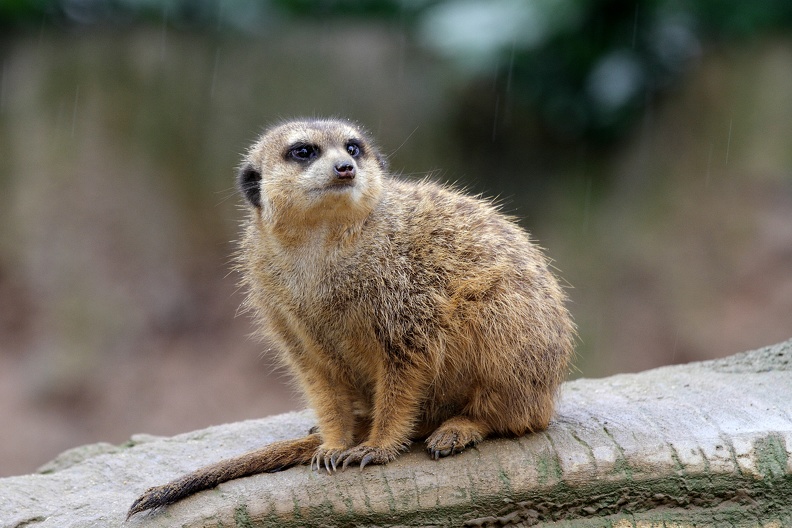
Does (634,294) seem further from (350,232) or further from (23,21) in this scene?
(23,21)

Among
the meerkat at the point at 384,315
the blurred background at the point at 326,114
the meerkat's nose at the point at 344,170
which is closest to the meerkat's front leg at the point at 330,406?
the meerkat at the point at 384,315

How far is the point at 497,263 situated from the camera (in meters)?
3.97

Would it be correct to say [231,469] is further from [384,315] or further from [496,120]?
[496,120]

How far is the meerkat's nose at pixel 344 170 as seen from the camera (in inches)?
148

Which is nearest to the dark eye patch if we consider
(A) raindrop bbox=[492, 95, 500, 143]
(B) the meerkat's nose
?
(B) the meerkat's nose

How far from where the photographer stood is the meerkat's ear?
4242 mm

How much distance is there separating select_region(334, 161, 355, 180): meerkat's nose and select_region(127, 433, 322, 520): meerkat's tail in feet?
3.98

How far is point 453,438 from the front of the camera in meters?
3.78

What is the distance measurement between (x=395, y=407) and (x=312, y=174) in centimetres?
109

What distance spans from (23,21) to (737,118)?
8082mm

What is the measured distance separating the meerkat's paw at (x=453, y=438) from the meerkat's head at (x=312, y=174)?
40.8 inches

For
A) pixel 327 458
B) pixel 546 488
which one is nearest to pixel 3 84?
pixel 327 458

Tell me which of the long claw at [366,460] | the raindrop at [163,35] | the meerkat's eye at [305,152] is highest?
the raindrop at [163,35]

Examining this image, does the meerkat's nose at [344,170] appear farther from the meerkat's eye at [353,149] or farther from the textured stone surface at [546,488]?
the textured stone surface at [546,488]
